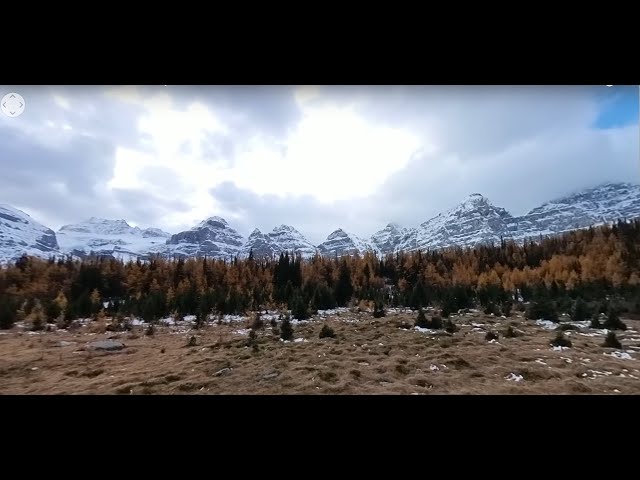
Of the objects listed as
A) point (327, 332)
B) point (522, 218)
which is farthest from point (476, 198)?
point (327, 332)

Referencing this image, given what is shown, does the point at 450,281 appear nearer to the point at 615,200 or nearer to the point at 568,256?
the point at 568,256

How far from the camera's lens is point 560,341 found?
2.51m

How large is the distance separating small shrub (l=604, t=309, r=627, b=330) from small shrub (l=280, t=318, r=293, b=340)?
2.42 metres

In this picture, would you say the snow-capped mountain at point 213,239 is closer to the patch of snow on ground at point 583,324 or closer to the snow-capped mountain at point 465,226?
the snow-capped mountain at point 465,226

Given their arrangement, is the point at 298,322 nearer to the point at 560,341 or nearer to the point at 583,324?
the point at 560,341

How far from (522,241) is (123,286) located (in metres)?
3.30

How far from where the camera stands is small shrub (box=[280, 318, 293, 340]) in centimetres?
263

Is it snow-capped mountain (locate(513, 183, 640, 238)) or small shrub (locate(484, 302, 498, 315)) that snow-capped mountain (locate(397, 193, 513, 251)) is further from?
small shrub (locate(484, 302, 498, 315))

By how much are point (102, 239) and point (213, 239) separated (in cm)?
88

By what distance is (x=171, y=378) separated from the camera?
2377 millimetres

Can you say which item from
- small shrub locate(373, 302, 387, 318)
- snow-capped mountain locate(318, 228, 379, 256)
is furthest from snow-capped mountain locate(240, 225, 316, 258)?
small shrub locate(373, 302, 387, 318)

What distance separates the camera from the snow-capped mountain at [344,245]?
9.20 ft
